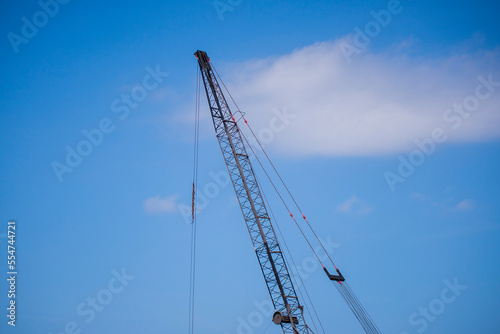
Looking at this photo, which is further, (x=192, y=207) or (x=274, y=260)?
(x=192, y=207)

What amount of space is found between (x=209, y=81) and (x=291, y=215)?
23078 mm

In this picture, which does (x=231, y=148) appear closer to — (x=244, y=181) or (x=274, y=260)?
(x=244, y=181)

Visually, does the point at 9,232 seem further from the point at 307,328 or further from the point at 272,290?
the point at 307,328

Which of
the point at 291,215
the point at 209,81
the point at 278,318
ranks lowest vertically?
the point at 278,318

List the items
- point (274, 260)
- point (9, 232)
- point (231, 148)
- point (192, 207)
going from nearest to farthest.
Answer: point (9, 232)
point (274, 260)
point (231, 148)
point (192, 207)

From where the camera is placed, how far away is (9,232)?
44.9 metres

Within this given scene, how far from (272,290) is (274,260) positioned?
154 inches

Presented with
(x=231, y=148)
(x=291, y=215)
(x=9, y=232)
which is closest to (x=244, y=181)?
(x=231, y=148)

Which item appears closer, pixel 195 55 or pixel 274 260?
pixel 274 260

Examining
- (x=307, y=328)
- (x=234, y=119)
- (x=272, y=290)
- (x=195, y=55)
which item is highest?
(x=195, y=55)

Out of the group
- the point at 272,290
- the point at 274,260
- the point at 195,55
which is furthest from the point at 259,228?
the point at 195,55

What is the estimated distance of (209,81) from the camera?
173 ft

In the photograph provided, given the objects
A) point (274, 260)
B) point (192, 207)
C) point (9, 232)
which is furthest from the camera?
point (192, 207)

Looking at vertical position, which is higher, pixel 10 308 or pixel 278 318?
pixel 10 308
